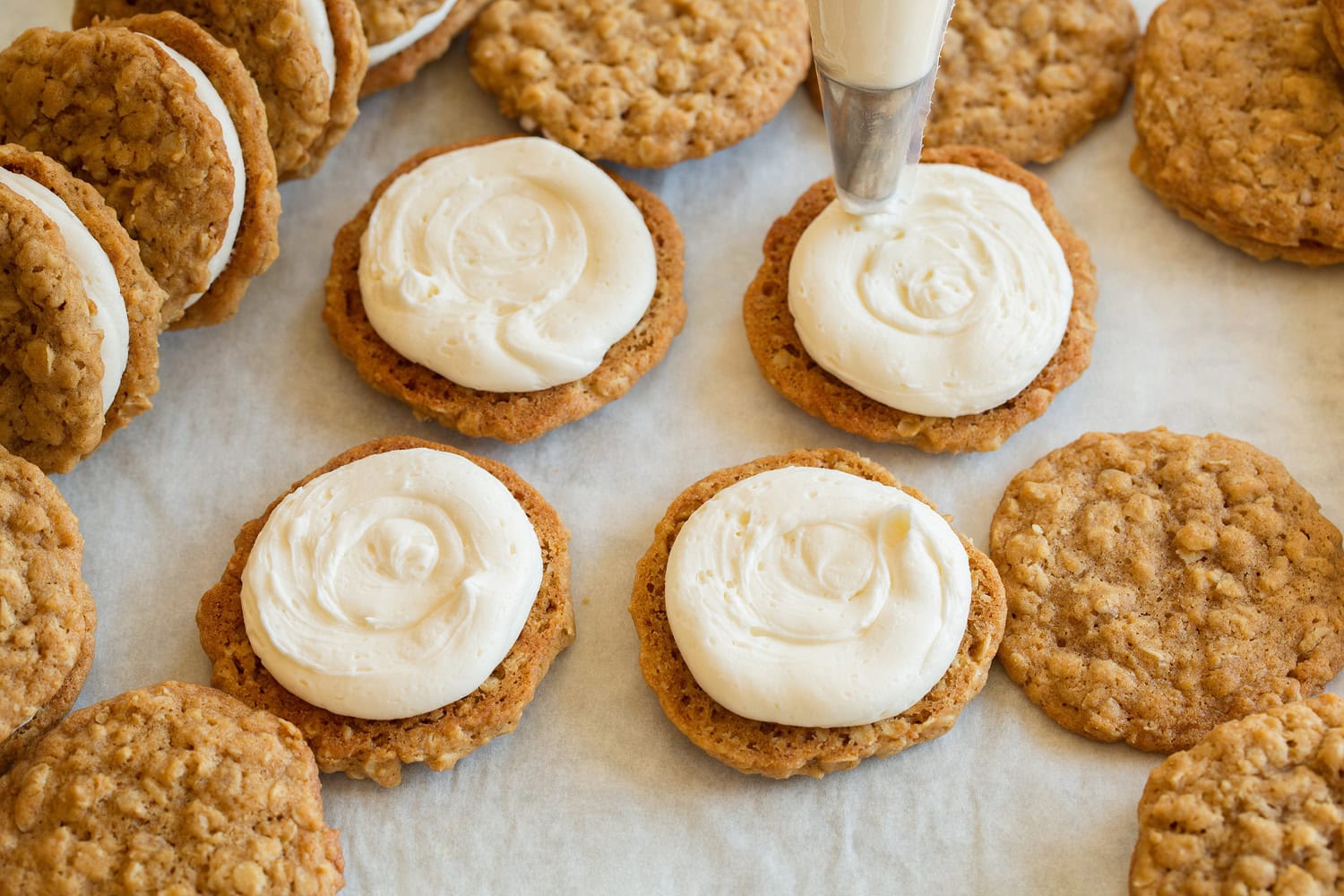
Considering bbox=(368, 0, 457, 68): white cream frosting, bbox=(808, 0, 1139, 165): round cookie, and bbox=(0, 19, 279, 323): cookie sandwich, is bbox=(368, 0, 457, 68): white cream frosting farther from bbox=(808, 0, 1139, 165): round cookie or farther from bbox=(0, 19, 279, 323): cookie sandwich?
bbox=(808, 0, 1139, 165): round cookie

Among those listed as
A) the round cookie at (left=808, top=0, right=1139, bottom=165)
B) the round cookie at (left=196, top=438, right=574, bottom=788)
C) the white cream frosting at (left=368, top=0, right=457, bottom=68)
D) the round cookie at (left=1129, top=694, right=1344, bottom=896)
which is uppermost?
the white cream frosting at (left=368, top=0, right=457, bottom=68)

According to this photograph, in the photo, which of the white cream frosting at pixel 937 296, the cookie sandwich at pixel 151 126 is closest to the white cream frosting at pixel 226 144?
the cookie sandwich at pixel 151 126

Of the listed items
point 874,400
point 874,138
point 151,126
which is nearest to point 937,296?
point 874,400

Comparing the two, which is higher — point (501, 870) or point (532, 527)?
point (532, 527)

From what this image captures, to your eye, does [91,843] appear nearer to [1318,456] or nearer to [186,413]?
[186,413]

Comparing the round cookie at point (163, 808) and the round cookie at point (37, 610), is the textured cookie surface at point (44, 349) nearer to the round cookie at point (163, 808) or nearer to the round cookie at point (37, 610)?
the round cookie at point (37, 610)

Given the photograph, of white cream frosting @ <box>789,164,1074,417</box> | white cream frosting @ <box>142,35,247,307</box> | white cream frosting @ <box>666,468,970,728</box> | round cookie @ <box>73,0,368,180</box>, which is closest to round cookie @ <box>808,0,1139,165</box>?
white cream frosting @ <box>789,164,1074,417</box>

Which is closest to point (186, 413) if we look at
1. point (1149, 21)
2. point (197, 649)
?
point (197, 649)
